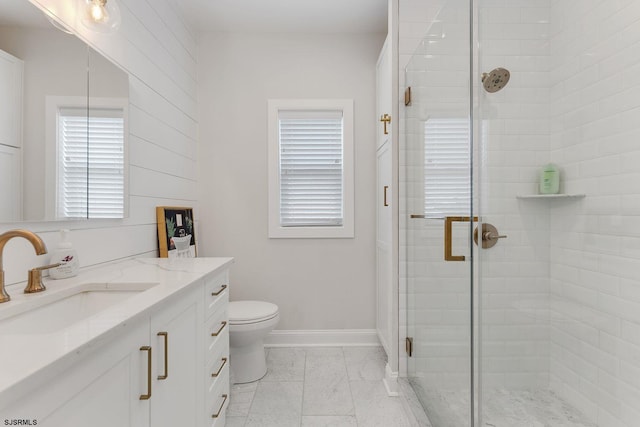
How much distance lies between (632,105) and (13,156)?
2.07 meters

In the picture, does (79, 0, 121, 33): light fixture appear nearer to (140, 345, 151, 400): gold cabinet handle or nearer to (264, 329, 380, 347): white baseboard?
(140, 345, 151, 400): gold cabinet handle

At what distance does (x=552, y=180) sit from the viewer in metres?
1.23

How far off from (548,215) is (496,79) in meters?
0.56

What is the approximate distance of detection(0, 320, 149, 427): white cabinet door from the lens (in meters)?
0.58

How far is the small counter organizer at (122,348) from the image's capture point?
59 centimetres

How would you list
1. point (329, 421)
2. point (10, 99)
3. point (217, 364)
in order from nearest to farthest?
point (10, 99)
point (217, 364)
point (329, 421)

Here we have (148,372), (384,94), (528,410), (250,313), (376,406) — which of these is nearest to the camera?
(148,372)

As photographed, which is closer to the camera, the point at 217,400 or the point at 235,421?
the point at 217,400

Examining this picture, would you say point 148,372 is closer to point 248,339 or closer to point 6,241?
point 6,241

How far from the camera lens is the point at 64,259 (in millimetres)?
1248

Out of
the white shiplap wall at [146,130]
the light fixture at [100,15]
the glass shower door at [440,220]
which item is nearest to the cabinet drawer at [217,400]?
the white shiplap wall at [146,130]

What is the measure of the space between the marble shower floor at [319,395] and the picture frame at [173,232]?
93cm

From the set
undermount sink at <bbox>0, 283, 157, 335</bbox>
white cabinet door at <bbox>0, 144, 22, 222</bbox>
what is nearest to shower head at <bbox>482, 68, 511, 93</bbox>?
undermount sink at <bbox>0, 283, 157, 335</bbox>

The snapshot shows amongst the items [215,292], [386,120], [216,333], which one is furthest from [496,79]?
[216,333]
